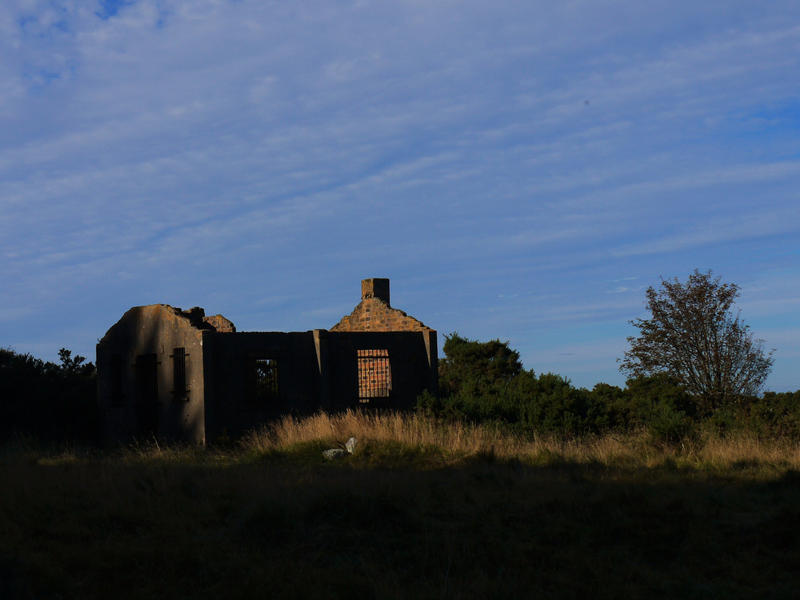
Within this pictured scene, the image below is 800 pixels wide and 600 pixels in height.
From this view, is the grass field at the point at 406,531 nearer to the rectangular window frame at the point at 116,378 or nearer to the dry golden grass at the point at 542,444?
the dry golden grass at the point at 542,444

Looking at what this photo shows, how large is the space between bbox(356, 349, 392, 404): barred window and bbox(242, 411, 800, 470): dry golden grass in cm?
434

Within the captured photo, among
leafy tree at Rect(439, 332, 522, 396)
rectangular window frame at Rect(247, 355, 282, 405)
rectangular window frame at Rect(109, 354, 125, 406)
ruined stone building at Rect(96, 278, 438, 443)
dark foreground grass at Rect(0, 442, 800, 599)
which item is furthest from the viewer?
leafy tree at Rect(439, 332, 522, 396)

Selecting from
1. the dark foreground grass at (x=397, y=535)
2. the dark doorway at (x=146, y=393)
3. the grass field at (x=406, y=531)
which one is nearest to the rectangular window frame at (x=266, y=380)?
the dark doorway at (x=146, y=393)

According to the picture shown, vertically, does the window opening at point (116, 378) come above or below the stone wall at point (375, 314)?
below

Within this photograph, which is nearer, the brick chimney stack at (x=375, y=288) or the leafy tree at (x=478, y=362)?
the brick chimney stack at (x=375, y=288)

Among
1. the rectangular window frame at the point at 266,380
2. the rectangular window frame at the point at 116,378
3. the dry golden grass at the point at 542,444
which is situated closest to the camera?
the dry golden grass at the point at 542,444

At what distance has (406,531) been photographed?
941cm

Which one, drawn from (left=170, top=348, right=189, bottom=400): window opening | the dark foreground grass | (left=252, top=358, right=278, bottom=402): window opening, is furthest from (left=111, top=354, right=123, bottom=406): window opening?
the dark foreground grass

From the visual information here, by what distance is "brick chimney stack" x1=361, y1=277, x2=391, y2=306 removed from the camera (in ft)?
88.0

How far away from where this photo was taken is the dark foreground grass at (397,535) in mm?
7562

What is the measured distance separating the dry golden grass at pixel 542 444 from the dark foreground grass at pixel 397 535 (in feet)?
5.85

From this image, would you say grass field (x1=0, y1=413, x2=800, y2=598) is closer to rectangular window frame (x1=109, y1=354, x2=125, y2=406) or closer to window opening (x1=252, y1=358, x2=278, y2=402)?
window opening (x1=252, y1=358, x2=278, y2=402)

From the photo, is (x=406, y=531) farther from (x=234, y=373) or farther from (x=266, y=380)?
(x=266, y=380)

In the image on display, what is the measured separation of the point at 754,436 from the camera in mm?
17203
